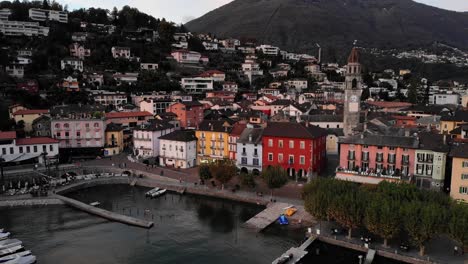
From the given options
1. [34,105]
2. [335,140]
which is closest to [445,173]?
[335,140]

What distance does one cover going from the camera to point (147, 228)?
144ft

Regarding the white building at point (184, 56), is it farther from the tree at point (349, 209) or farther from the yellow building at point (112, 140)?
the tree at point (349, 209)

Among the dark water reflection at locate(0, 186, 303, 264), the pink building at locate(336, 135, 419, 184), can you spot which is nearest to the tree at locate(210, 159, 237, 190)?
the dark water reflection at locate(0, 186, 303, 264)

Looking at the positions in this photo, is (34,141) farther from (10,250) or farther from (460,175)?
(460,175)

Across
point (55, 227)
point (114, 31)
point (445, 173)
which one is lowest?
point (55, 227)

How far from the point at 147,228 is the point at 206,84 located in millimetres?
89267

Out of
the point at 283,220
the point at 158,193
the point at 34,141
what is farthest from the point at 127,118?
the point at 283,220

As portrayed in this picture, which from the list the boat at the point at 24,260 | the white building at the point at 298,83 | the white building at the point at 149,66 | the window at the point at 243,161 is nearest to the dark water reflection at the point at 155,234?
the boat at the point at 24,260

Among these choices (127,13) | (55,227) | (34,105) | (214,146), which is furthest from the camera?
(127,13)

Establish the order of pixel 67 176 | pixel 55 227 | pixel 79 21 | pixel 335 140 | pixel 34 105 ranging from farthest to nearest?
pixel 79 21, pixel 34 105, pixel 335 140, pixel 67 176, pixel 55 227

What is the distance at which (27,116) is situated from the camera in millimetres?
76812

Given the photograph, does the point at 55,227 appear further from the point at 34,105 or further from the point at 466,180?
the point at 34,105

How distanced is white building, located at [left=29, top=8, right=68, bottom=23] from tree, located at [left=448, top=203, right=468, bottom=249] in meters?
152

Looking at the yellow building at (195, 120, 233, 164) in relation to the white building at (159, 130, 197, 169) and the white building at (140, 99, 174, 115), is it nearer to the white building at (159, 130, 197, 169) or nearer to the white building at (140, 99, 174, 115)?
the white building at (159, 130, 197, 169)
